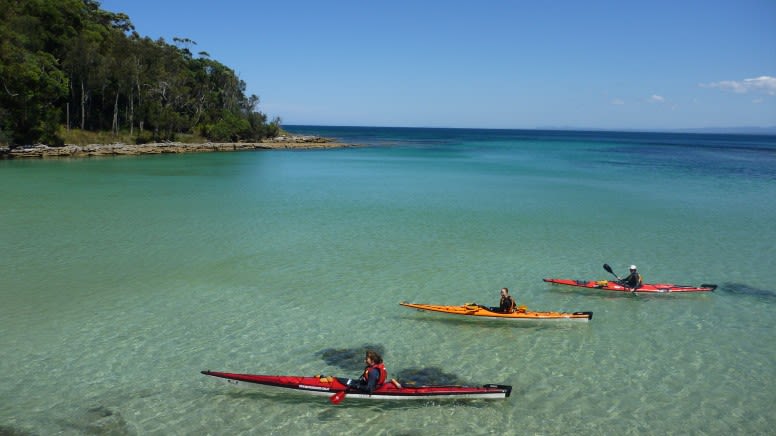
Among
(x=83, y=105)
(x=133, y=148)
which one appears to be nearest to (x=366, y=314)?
(x=133, y=148)

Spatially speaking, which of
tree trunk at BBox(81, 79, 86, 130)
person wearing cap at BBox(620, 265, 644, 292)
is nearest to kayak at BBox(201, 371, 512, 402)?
person wearing cap at BBox(620, 265, 644, 292)

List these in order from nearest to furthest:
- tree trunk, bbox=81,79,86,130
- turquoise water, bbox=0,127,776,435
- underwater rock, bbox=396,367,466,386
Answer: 1. turquoise water, bbox=0,127,776,435
2. underwater rock, bbox=396,367,466,386
3. tree trunk, bbox=81,79,86,130

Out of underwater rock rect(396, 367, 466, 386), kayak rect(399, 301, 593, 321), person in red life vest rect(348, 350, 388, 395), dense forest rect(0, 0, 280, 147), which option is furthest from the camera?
dense forest rect(0, 0, 280, 147)

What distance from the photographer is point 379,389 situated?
11266 mm

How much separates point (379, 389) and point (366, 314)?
521 cm

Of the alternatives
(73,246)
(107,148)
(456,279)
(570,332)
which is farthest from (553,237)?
(107,148)

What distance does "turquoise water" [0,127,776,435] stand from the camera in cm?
1109

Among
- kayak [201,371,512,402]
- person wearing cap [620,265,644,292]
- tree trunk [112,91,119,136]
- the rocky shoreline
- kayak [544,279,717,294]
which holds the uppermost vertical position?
tree trunk [112,91,119,136]

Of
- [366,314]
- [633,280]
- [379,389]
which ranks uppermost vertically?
[633,280]

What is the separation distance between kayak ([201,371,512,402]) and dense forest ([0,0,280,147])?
207 ft

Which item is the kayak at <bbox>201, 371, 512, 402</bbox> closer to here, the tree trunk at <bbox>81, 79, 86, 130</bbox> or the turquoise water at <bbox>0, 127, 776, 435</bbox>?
the turquoise water at <bbox>0, 127, 776, 435</bbox>

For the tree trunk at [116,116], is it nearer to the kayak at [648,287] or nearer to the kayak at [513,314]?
the kayak at [513,314]

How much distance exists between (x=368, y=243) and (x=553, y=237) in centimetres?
981

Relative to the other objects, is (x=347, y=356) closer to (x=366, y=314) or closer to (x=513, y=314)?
(x=366, y=314)
